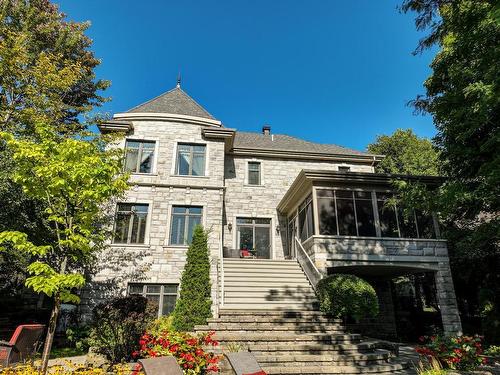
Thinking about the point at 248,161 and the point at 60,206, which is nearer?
the point at 60,206

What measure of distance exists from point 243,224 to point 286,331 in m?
7.98

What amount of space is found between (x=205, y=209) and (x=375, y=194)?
24.4ft

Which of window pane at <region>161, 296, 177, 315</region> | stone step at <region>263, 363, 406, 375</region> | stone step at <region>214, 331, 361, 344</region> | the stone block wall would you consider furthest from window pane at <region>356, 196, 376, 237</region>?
window pane at <region>161, 296, 177, 315</region>

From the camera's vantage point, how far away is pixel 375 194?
1349 centimetres

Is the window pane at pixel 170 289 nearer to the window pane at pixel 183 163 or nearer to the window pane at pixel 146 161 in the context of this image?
the window pane at pixel 183 163

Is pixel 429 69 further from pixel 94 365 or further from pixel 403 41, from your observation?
pixel 94 365

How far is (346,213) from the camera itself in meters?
13.1

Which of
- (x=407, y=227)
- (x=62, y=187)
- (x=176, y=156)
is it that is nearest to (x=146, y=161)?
(x=176, y=156)

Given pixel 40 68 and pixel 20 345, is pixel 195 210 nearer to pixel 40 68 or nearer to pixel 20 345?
pixel 40 68

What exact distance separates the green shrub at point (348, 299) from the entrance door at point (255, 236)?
21.6 feet

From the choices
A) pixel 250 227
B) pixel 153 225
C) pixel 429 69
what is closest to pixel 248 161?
pixel 250 227

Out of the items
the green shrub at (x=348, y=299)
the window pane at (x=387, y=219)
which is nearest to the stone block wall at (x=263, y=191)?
the window pane at (x=387, y=219)

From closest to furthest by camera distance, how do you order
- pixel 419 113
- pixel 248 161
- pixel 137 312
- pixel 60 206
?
1. pixel 60 206
2. pixel 137 312
3. pixel 419 113
4. pixel 248 161

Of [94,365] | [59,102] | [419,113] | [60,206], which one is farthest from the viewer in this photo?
[419,113]
